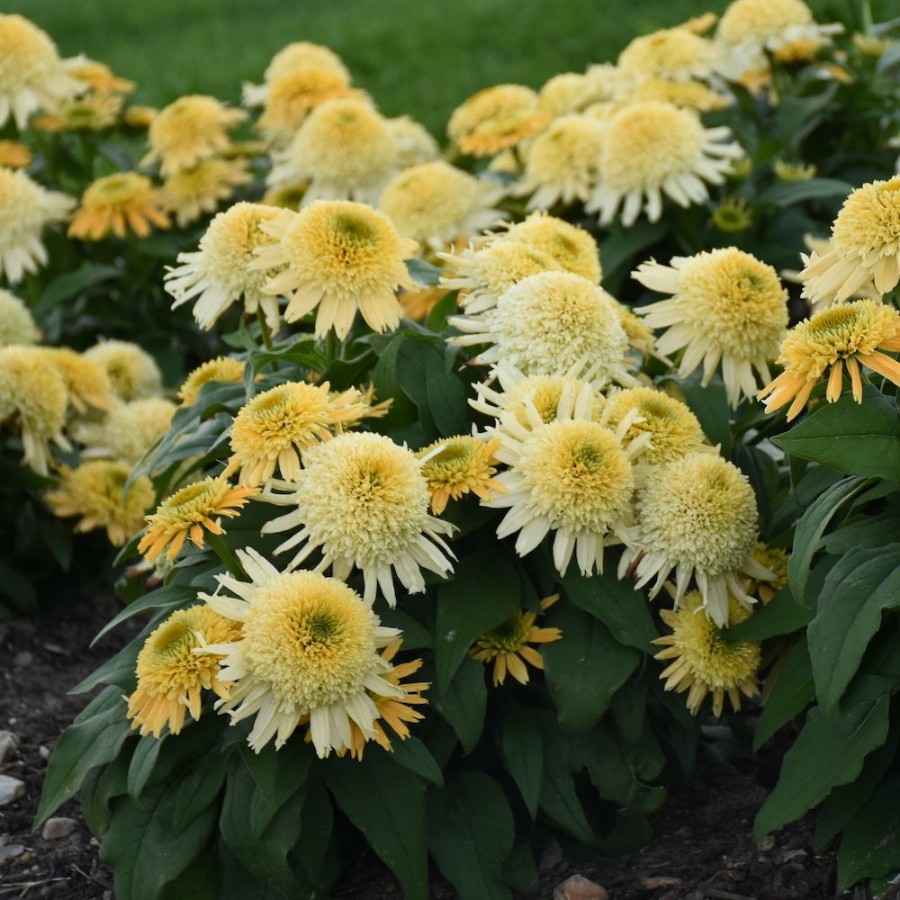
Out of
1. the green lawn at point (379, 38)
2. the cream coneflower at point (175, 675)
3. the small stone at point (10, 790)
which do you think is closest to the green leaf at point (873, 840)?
the cream coneflower at point (175, 675)

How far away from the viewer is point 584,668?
7.33 feet

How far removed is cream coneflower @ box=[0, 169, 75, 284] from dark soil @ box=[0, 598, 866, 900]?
4.87ft

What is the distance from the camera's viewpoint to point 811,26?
13.8 ft

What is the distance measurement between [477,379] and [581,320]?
240 mm

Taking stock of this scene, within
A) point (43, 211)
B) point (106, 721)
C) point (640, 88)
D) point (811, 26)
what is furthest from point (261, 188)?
point (106, 721)

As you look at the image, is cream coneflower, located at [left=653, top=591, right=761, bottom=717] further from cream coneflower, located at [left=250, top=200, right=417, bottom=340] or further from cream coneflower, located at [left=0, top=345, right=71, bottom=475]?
cream coneflower, located at [left=0, top=345, right=71, bottom=475]

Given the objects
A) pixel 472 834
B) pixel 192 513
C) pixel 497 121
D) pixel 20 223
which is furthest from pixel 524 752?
pixel 497 121

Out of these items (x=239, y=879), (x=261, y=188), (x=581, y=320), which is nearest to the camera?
(x=239, y=879)

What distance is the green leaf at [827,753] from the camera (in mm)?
2035

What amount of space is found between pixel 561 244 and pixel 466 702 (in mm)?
972

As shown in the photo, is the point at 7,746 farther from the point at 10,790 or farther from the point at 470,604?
the point at 470,604

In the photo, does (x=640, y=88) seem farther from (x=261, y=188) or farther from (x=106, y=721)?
(x=106, y=721)

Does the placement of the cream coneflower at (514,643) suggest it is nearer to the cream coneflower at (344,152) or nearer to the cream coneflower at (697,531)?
the cream coneflower at (697,531)

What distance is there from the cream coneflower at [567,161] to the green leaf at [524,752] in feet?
5.69
